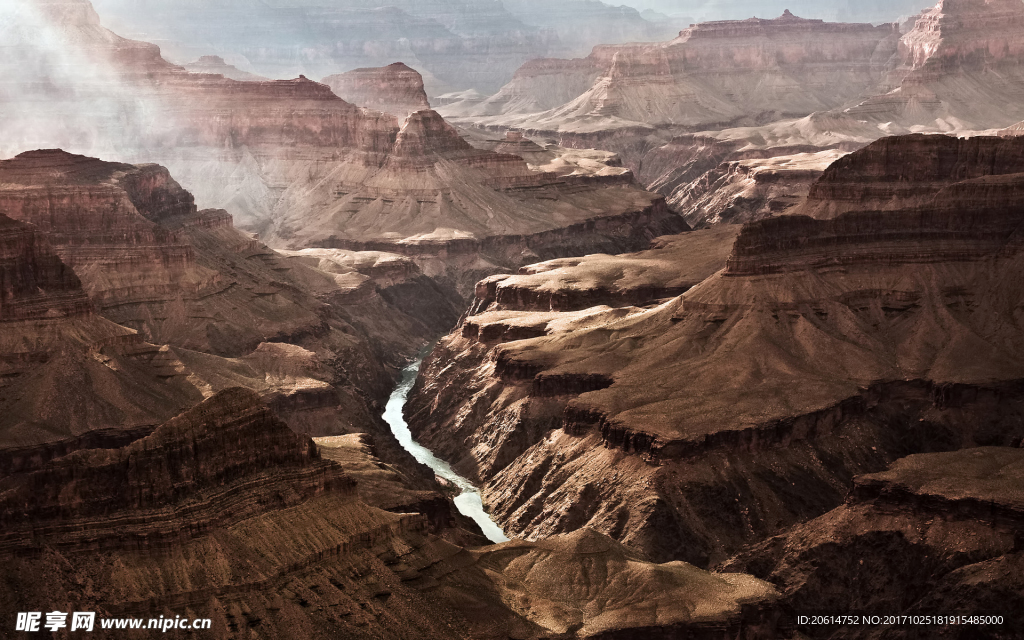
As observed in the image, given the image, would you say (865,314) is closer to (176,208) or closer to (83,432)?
(83,432)

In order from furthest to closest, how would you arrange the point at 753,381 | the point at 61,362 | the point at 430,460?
the point at 430,460 < the point at 753,381 < the point at 61,362

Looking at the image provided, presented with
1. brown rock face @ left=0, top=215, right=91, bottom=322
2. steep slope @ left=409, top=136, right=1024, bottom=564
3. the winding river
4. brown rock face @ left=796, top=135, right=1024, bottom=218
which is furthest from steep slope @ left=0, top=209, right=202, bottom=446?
brown rock face @ left=796, top=135, right=1024, bottom=218

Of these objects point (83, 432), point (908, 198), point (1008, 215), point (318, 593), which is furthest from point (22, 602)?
point (908, 198)

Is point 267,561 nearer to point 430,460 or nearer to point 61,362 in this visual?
point 61,362

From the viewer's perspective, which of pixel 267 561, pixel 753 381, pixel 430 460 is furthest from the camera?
pixel 430 460

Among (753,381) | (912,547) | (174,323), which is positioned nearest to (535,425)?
(753,381)

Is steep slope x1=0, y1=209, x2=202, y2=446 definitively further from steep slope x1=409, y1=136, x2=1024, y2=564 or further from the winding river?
steep slope x1=409, y1=136, x2=1024, y2=564
